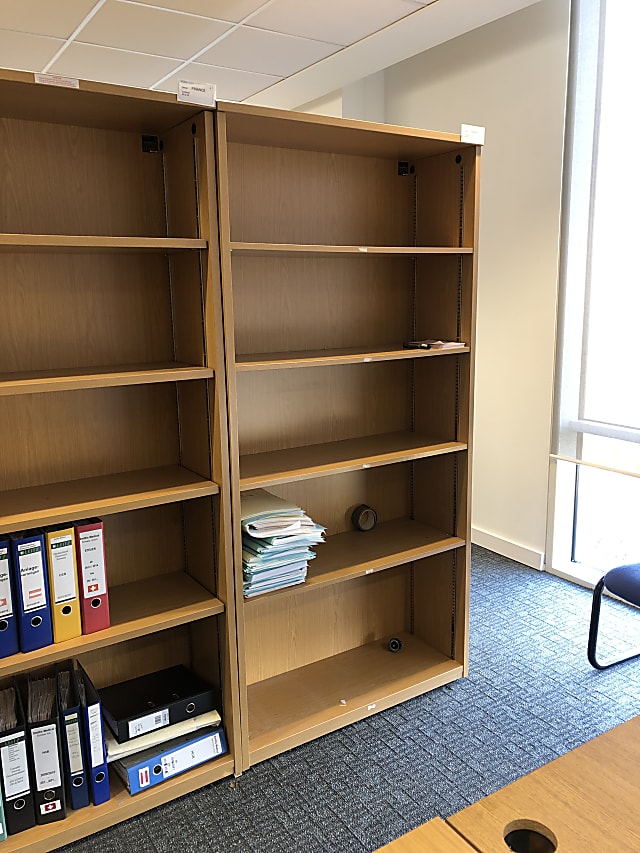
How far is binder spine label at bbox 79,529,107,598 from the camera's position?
1.87 meters

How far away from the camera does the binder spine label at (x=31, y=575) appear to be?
5.85 feet

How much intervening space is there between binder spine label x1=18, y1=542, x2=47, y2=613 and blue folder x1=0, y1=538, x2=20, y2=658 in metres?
0.03

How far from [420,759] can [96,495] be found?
51.0 inches

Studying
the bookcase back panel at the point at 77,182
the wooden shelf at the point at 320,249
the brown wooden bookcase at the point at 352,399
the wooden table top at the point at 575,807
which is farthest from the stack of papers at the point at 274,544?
the wooden table top at the point at 575,807

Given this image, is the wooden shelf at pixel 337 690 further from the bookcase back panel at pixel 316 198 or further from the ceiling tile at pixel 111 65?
the ceiling tile at pixel 111 65

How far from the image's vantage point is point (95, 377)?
177 centimetres

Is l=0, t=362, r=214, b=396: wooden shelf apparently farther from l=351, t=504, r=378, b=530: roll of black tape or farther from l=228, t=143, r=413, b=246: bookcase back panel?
l=351, t=504, r=378, b=530: roll of black tape

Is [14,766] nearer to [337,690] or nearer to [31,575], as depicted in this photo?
[31,575]

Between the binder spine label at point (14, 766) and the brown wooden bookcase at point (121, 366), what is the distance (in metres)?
0.13

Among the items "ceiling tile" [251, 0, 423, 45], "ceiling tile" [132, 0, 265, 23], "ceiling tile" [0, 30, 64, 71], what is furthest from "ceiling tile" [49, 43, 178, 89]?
"ceiling tile" [251, 0, 423, 45]

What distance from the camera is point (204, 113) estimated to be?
1.81 metres

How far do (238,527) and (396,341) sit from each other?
1.00m

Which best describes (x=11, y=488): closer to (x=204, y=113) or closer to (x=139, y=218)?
(x=139, y=218)

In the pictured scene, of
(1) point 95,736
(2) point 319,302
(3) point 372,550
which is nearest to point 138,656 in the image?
(1) point 95,736
